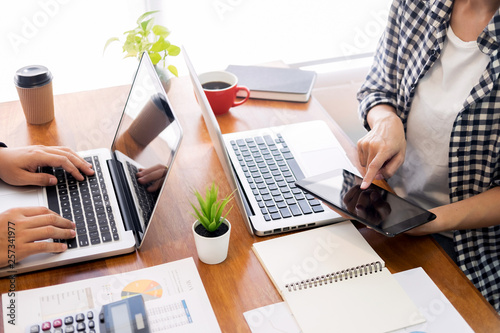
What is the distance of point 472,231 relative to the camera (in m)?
1.17

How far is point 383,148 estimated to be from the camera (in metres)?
1.12

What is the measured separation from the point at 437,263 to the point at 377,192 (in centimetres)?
18

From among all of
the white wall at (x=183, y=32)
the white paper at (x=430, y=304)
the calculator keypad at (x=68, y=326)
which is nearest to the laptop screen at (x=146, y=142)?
the calculator keypad at (x=68, y=326)

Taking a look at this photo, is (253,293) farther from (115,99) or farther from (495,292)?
(115,99)

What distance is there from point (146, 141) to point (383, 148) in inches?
20.3

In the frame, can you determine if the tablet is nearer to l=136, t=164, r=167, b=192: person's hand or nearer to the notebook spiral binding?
the notebook spiral binding

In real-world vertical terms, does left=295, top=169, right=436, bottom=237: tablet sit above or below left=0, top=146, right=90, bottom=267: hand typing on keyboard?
below

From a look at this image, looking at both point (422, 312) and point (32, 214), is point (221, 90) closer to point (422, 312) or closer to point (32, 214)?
point (32, 214)

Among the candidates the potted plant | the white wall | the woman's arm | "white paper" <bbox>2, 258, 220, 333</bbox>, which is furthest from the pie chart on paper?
the white wall

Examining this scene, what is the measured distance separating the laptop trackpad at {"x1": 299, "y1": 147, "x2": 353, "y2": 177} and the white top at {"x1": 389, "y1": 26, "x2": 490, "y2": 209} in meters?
0.18

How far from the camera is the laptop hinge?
0.97m

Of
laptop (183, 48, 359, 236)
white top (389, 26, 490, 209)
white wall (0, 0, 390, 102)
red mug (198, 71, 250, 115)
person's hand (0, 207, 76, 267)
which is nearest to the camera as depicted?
person's hand (0, 207, 76, 267)

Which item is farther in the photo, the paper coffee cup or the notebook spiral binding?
the paper coffee cup

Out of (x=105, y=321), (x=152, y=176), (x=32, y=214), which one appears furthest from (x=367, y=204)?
(x=32, y=214)
